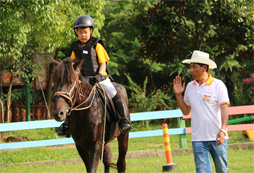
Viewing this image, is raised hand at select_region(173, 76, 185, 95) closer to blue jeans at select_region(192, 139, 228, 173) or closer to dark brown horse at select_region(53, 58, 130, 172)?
blue jeans at select_region(192, 139, 228, 173)

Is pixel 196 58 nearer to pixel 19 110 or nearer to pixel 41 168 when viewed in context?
pixel 41 168

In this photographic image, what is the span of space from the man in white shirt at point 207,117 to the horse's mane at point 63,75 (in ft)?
5.37

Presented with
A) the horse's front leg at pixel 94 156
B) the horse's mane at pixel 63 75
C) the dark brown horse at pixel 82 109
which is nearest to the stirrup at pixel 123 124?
the dark brown horse at pixel 82 109

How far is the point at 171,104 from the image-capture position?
19.9 m

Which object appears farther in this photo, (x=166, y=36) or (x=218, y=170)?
(x=166, y=36)

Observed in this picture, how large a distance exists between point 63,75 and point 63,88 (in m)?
0.20

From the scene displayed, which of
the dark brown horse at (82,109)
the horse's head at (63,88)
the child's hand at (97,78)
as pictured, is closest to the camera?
the horse's head at (63,88)

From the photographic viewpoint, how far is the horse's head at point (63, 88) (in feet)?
14.9

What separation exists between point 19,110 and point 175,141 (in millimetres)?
10939

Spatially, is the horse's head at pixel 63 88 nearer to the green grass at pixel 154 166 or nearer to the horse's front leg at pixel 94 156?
the horse's front leg at pixel 94 156

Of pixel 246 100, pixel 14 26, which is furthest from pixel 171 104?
pixel 14 26

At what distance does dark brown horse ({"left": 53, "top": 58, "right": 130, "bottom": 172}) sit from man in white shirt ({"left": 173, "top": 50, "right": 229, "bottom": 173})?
149 cm

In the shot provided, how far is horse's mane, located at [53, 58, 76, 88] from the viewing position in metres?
4.81

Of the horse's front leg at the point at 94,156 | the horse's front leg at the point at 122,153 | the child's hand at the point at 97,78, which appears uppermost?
the child's hand at the point at 97,78
